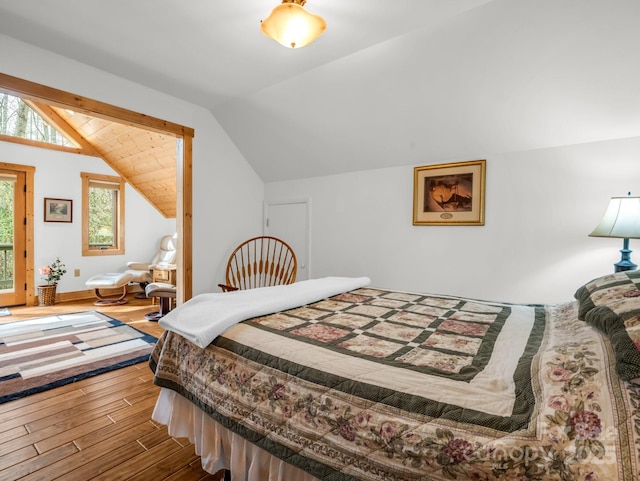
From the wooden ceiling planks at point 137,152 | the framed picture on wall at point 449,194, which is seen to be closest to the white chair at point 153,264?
the wooden ceiling planks at point 137,152

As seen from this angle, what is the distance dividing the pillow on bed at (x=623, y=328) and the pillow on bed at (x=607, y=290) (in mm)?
63

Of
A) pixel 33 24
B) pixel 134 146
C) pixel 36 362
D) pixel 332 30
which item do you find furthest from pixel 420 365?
pixel 134 146

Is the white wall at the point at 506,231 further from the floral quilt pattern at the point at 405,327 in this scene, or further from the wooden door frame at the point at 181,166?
the wooden door frame at the point at 181,166

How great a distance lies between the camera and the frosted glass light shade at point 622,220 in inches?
67.9

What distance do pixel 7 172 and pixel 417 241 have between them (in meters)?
5.66

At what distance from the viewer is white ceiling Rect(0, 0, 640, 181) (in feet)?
5.62

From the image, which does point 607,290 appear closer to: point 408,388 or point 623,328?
point 623,328

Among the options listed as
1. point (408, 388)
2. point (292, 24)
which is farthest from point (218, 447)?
point (292, 24)

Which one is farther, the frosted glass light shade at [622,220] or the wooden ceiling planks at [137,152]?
the wooden ceiling planks at [137,152]

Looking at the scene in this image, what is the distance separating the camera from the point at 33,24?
1.92 metres

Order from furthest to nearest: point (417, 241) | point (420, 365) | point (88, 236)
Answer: point (88, 236) < point (417, 241) < point (420, 365)

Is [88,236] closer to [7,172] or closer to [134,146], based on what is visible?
[7,172]

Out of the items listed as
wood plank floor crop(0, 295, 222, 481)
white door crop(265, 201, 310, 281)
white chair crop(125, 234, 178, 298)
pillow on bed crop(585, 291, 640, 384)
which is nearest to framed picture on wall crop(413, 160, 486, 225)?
white door crop(265, 201, 310, 281)

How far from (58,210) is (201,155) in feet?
11.0
